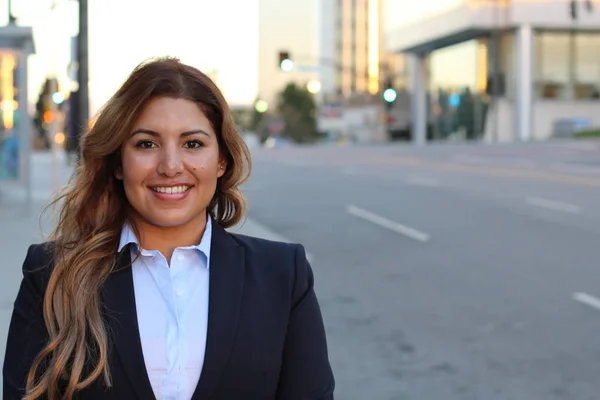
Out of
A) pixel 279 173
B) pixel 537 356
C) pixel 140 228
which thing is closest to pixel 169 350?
pixel 140 228

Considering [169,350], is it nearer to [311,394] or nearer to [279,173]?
[311,394]

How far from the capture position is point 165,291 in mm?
2430

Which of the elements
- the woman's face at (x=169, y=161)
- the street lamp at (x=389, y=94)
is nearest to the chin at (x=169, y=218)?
the woman's face at (x=169, y=161)

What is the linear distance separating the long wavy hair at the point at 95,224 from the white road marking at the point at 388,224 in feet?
36.5

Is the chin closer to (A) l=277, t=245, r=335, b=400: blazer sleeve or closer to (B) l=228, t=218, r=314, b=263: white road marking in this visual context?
(A) l=277, t=245, r=335, b=400: blazer sleeve

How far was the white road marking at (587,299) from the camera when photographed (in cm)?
902

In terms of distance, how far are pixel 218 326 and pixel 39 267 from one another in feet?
1.55

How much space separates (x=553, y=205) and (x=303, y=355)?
1592 cm

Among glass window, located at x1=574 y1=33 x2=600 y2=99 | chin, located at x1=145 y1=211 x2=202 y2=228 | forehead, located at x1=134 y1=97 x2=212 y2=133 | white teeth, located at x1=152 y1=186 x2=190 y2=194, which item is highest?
glass window, located at x1=574 y1=33 x2=600 y2=99

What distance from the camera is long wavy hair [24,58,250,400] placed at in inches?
92.0

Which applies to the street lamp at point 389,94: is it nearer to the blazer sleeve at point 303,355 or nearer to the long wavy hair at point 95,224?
the long wavy hair at point 95,224

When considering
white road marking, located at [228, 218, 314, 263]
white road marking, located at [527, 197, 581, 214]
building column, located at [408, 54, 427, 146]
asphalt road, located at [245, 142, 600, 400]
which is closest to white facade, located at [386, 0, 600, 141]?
building column, located at [408, 54, 427, 146]

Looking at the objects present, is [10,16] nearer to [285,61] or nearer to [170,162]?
[170,162]

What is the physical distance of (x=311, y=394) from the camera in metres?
2.47
